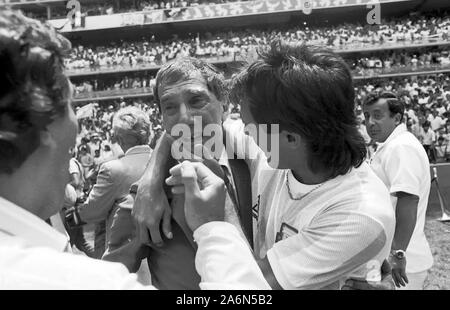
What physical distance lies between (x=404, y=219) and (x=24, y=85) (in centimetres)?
238

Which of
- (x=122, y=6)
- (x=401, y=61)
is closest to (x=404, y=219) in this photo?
(x=401, y=61)

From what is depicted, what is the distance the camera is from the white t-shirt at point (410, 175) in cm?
273

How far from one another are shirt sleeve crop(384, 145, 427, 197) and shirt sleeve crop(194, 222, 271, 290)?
187cm

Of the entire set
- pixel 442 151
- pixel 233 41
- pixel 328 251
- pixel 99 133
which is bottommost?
pixel 99 133

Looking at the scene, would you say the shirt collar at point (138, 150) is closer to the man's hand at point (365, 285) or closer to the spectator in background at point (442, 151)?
the man's hand at point (365, 285)

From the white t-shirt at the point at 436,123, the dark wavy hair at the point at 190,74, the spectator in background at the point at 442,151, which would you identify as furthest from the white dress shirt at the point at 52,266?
the white t-shirt at the point at 436,123

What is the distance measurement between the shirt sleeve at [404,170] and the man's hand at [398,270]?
17.5 inches

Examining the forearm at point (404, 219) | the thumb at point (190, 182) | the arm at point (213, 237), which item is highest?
the thumb at point (190, 182)

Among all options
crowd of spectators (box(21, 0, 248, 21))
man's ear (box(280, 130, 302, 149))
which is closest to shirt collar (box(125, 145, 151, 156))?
man's ear (box(280, 130, 302, 149))

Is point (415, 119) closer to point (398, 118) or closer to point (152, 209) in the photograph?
point (398, 118)

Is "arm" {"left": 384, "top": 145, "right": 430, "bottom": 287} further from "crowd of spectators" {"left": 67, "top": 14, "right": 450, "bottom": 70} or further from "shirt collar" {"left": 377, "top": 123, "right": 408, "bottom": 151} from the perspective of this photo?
"crowd of spectators" {"left": 67, "top": 14, "right": 450, "bottom": 70}

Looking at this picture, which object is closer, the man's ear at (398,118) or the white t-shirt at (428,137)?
the man's ear at (398,118)

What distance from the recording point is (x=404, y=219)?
2.71 meters
